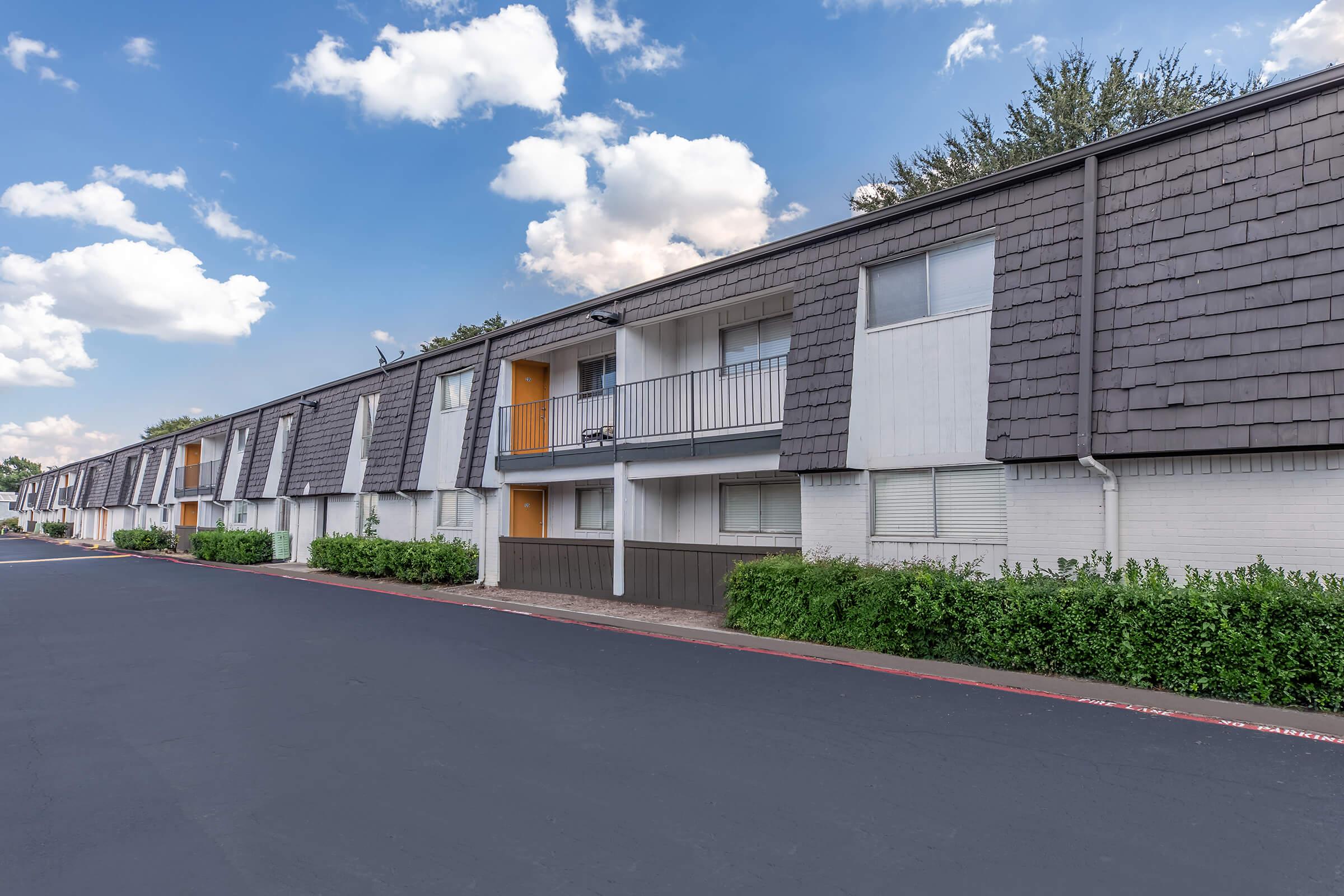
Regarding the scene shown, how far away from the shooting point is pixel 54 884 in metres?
3.21

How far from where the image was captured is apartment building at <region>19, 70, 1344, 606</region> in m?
6.83

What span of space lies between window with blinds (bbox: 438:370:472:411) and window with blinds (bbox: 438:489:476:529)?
215 centimetres

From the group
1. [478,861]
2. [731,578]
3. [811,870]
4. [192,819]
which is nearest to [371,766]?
[192,819]

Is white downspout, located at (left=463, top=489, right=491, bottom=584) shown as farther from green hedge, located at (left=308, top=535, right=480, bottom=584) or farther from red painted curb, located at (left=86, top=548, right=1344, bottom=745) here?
red painted curb, located at (left=86, top=548, right=1344, bottom=745)

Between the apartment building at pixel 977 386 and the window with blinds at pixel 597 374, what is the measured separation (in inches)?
2.8

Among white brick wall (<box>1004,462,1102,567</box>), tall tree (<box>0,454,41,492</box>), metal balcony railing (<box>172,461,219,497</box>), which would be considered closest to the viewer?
white brick wall (<box>1004,462,1102,567</box>)

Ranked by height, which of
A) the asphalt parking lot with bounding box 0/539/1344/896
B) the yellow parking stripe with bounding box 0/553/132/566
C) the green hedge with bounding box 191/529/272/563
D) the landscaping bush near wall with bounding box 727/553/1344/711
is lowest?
the yellow parking stripe with bounding box 0/553/132/566

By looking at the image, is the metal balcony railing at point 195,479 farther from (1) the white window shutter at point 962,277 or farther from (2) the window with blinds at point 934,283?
(1) the white window shutter at point 962,277

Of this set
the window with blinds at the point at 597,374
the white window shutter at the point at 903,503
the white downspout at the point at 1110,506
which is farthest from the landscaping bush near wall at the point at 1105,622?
the window with blinds at the point at 597,374

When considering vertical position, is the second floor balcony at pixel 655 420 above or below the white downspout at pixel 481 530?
above

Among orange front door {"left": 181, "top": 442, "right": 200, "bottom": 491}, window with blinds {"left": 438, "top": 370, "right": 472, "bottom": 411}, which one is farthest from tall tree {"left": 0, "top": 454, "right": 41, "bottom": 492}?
window with blinds {"left": 438, "top": 370, "right": 472, "bottom": 411}

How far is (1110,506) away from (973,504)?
164 cm

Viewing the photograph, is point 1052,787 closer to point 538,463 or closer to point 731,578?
point 731,578

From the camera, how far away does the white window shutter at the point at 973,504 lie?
8758mm
